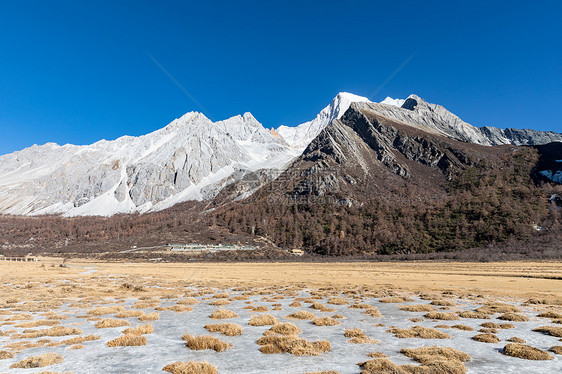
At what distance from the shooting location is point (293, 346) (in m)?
12.9

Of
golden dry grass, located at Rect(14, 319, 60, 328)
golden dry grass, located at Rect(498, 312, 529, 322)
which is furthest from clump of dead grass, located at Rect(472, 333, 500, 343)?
golden dry grass, located at Rect(14, 319, 60, 328)

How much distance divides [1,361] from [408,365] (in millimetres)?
15129

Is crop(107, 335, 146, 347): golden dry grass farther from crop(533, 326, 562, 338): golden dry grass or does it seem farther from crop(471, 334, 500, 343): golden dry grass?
crop(533, 326, 562, 338): golden dry grass

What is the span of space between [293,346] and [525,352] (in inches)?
363

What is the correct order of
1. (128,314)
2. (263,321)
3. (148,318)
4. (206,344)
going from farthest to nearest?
(128,314), (148,318), (263,321), (206,344)

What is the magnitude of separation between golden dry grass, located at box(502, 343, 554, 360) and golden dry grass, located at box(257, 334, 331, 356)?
23.7 ft

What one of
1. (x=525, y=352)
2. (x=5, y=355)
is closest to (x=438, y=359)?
(x=525, y=352)

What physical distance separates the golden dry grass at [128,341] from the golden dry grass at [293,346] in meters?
5.64

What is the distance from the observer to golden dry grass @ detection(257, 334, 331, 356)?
40.5 ft

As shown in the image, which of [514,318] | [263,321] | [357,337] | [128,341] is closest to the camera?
[128,341]

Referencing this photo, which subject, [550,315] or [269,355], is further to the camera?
[550,315]

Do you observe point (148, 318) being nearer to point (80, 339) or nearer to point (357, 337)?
point (80, 339)

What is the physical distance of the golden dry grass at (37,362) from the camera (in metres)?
10.8

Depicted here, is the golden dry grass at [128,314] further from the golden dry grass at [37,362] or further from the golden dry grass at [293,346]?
the golden dry grass at [293,346]
